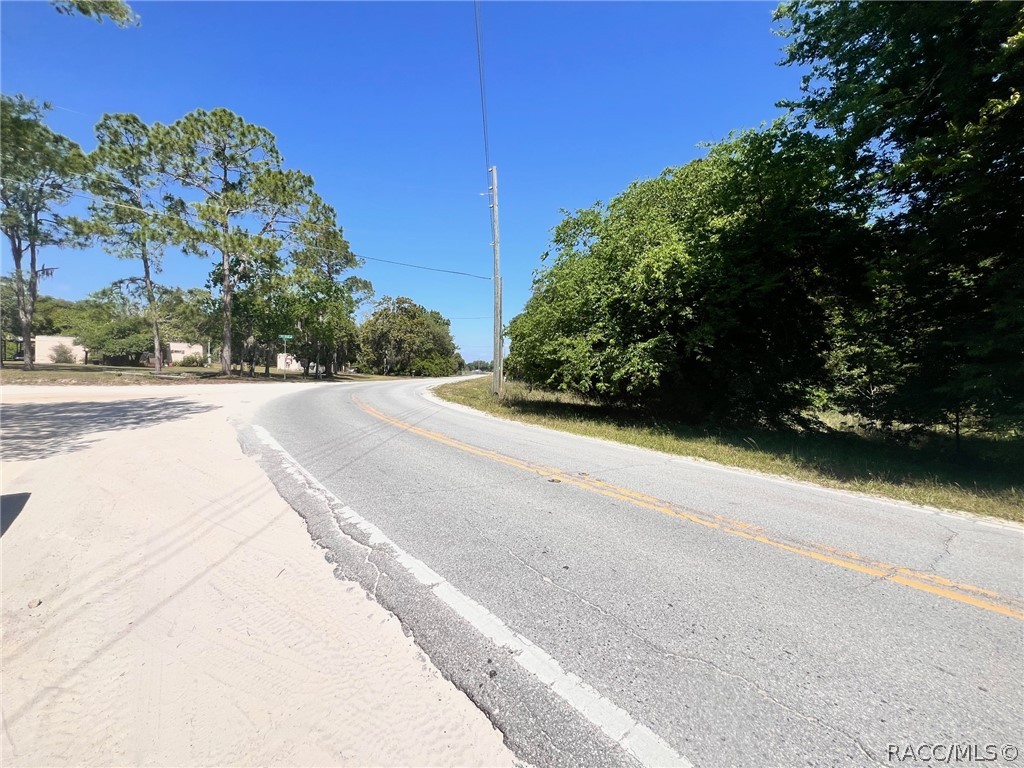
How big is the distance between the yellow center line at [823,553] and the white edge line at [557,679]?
2.63 m

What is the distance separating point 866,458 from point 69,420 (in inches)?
652

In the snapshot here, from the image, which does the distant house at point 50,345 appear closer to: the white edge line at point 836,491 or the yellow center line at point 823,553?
the white edge line at point 836,491

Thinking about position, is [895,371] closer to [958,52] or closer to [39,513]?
[958,52]

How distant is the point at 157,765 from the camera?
1796mm

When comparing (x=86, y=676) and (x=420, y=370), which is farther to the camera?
(x=420, y=370)

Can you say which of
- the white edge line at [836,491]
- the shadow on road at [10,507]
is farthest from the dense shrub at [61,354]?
the white edge line at [836,491]

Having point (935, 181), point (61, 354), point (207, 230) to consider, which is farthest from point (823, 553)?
point (61, 354)

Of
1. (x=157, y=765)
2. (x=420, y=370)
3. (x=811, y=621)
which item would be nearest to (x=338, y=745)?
(x=157, y=765)

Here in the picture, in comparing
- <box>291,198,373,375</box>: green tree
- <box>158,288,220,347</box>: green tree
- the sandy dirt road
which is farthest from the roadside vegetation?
<box>158,288,220,347</box>: green tree

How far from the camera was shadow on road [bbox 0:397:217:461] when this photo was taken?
24.2 feet

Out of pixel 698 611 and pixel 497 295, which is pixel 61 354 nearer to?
pixel 497 295

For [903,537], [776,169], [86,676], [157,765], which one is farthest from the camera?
[776,169]

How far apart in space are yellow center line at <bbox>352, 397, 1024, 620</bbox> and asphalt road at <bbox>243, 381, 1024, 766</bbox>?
0.07 feet

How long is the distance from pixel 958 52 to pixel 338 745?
34.7 feet
